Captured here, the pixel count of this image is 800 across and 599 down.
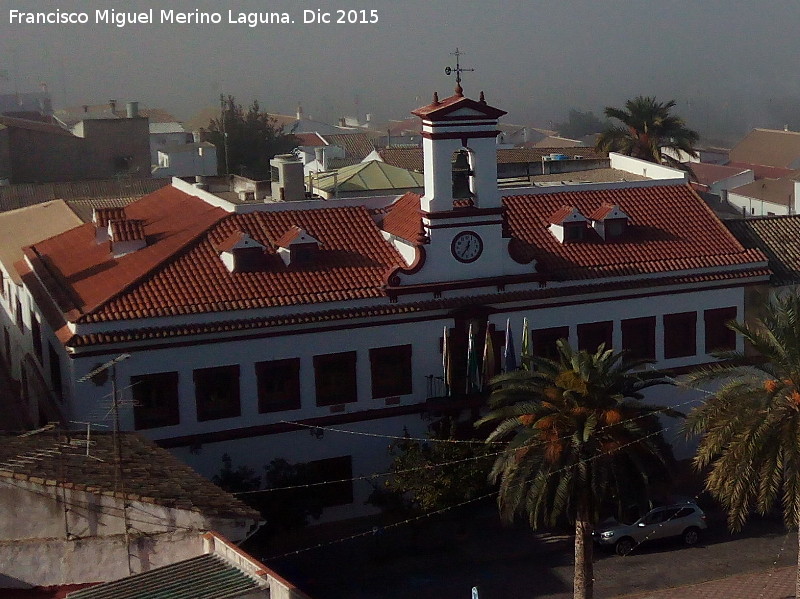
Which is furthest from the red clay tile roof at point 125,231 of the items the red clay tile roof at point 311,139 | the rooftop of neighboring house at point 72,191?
the red clay tile roof at point 311,139

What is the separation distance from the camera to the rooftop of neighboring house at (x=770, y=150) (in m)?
110

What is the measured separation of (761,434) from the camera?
2581 cm

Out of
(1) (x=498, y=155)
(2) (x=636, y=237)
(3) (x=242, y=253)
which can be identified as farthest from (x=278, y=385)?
(1) (x=498, y=155)

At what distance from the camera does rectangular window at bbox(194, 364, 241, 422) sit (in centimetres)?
3381

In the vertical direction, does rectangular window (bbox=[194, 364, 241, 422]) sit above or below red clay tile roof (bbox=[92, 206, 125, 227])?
below

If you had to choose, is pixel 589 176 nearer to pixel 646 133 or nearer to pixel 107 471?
pixel 646 133

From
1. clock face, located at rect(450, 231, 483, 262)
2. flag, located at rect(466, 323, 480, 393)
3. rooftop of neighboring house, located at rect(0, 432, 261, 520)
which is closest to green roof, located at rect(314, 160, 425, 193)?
clock face, located at rect(450, 231, 483, 262)

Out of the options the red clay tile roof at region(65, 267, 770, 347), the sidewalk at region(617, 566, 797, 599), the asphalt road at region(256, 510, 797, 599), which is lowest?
the sidewalk at region(617, 566, 797, 599)

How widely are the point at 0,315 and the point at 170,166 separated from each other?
29851mm

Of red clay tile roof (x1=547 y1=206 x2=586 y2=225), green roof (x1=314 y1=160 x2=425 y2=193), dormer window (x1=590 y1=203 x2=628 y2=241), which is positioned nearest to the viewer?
red clay tile roof (x1=547 y1=206 x2=586 y2=225)

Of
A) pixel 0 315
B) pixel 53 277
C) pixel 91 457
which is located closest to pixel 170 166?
pixel 0 315

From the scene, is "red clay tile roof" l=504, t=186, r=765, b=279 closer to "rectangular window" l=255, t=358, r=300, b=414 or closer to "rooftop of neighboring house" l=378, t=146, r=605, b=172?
"rectangular window" l=255, t=358, r=300, b=414

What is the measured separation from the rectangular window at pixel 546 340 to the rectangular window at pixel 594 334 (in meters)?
0.62

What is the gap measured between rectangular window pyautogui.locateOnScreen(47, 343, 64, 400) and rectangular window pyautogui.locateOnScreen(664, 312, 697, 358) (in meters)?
17.7
